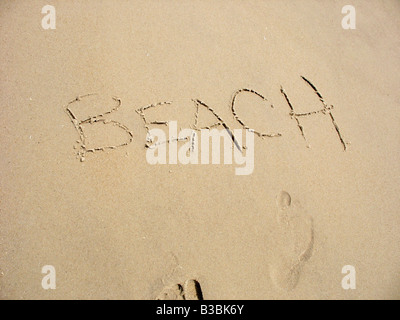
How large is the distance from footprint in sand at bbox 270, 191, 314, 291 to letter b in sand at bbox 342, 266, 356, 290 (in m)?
0.24

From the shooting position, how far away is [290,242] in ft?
5.58

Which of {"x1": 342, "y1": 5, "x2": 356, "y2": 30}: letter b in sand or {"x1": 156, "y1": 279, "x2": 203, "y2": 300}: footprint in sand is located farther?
{"x1": 342, "y1": 5, "x2": 356, "y2": 30}: letter b in sand

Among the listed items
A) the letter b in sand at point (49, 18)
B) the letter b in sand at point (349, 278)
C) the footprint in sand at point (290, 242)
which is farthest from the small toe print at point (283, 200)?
the letter b in sand at point (49, 18)

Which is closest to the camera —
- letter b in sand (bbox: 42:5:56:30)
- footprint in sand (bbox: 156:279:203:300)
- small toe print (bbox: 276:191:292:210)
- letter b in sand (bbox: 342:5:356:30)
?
footprint in sand (bbox: 156:279:203:300)

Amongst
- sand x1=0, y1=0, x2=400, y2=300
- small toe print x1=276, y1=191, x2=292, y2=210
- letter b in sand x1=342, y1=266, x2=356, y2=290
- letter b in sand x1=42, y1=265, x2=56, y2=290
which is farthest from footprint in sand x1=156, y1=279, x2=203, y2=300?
letter b in sand x1=342, y1=266, x2=356, y2=290

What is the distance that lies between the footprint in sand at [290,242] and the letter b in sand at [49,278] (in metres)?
1.24

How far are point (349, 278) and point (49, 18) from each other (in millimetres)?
2708

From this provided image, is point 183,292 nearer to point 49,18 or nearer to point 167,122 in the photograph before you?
point 167,122

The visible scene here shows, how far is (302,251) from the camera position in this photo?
169 centimetres

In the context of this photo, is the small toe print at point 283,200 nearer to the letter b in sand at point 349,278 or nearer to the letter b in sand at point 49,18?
the letter b in sand at point 349,278

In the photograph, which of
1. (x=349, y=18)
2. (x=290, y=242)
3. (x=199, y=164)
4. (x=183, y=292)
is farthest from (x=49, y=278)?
(x=349, y=18)

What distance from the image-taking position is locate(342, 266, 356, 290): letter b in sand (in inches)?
65.5

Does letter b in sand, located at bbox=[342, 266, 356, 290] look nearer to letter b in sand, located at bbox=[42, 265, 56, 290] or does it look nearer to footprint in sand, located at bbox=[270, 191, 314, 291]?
footprint in sand, located at bbox=[270, 191, 314, 291]
